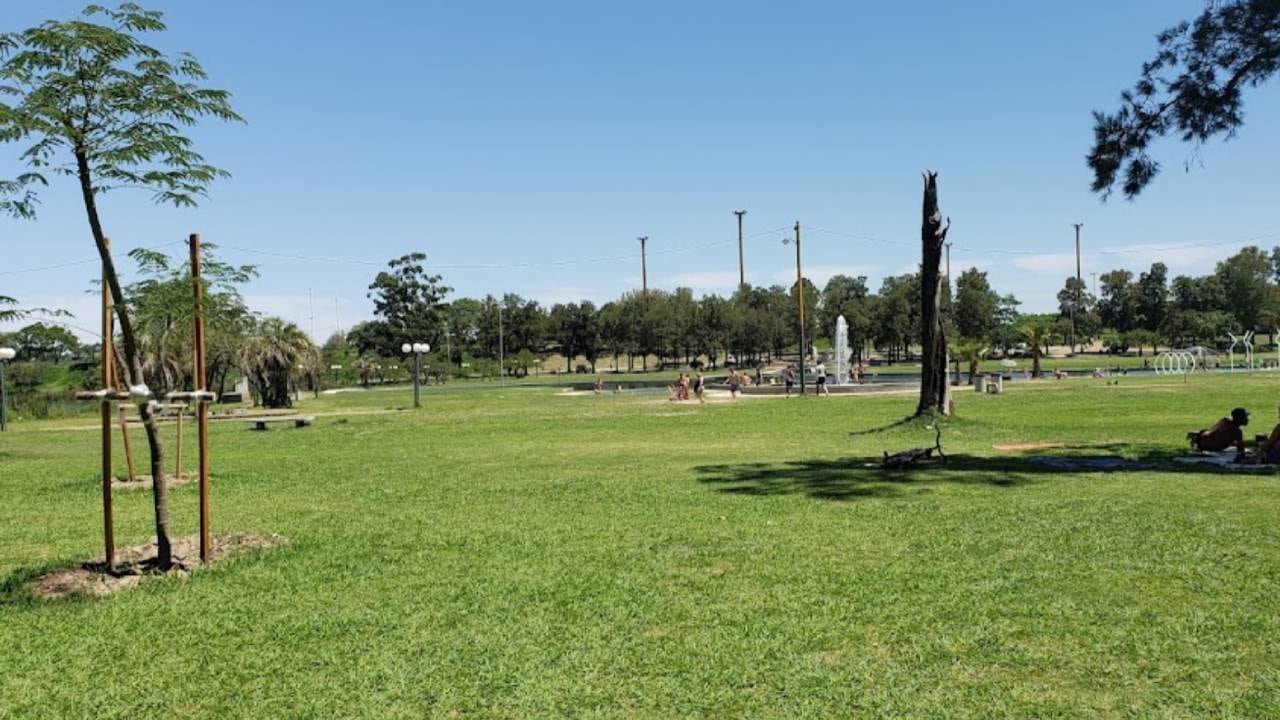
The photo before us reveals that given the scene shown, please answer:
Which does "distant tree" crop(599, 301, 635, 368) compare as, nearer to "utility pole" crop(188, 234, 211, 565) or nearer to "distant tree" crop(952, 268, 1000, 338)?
"distant tree" crop(952, 268, 1000, 338)

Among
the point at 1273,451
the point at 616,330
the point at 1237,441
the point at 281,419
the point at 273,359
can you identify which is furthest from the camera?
the point at 616,330

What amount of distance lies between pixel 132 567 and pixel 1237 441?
15.2 meters

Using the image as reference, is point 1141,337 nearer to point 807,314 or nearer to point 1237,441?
point 807,314

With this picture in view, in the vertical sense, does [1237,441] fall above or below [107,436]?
below

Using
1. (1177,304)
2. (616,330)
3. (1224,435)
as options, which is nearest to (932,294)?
(1224,435)

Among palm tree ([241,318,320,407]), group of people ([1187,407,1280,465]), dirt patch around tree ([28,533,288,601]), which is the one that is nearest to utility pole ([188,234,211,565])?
dirt patch around tree ([28,533,288,601])

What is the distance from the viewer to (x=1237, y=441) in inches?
572

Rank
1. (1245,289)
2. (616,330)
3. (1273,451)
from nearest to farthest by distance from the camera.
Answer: (1273,451), (616,330), (1245,289)

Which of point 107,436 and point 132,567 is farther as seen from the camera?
point 132,567

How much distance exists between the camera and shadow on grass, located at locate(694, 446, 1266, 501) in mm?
12492

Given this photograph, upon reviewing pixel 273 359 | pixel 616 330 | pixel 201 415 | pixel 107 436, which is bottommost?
pixel 107 436

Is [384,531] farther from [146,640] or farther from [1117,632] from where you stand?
[1117,632]

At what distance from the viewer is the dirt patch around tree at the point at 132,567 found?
25.8 feet

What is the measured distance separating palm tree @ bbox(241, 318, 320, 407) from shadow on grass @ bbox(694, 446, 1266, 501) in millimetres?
33783
